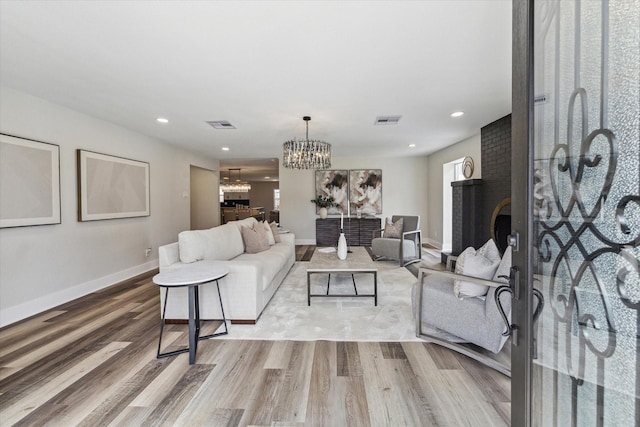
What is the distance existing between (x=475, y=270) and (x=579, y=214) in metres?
1.57

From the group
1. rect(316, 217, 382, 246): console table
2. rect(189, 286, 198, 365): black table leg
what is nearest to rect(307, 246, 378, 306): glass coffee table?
rect(189, 286, 198, 365): black table leg

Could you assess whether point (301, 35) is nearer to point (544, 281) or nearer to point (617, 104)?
point (617, 104)

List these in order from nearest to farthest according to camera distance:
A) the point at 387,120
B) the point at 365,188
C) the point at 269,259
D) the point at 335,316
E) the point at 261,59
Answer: the point at 261,59
the point at 335,316
the point at 269,259
the point at 387,120
the point at 365,188

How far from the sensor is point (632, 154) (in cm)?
57

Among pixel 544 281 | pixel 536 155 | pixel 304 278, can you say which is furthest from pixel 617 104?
pixel 304 278

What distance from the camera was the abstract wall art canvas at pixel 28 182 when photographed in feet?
9.20

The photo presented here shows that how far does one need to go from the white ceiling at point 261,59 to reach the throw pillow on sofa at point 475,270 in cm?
166

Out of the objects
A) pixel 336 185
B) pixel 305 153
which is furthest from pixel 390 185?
pixel 305 153

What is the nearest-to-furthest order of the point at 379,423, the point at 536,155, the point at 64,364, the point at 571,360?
the point at 571,360
the point at 536,155
the point at 379,423
the point at 64,364

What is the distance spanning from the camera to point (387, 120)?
4145mm

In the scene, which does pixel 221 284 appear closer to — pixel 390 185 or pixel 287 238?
pixel 287 238

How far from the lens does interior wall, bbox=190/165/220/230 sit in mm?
7910

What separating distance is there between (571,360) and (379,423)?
1135 mm

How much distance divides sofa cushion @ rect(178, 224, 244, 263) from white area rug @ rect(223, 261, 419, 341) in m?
0.81
